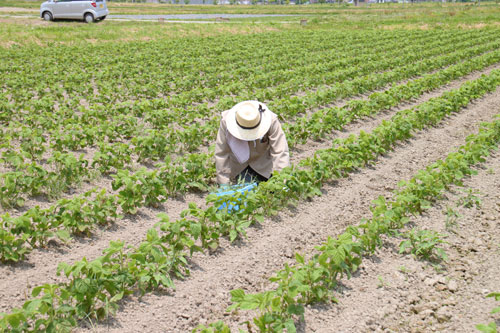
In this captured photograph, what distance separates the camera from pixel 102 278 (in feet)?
12.2

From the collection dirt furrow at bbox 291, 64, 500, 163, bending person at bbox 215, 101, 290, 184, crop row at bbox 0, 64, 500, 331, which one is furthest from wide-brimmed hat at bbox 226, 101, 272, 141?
dirt furrow at bbox 291, 64, 500, 163

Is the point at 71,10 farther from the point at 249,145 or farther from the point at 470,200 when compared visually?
the point at 470,200

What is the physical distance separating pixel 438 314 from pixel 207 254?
2.07 metres

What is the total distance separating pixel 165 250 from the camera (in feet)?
13.8

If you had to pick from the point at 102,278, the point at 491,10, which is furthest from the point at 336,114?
the point at 491,10

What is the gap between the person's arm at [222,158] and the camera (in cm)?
573

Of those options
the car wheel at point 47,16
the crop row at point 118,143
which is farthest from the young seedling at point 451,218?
the car wheel at point 47,16

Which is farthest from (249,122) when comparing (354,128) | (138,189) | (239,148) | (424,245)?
(354,128)

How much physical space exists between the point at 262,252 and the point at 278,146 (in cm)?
136

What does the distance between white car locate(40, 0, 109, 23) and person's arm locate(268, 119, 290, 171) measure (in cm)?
2482

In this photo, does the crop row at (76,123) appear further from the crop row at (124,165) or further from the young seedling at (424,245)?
the young seedling at (424,245)

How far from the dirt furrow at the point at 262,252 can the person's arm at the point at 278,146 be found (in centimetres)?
55

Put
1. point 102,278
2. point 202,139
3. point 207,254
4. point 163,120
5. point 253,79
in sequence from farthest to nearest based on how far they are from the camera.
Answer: point 253,79 → point 163,120 → point 202,139 → point 207,254 → point 102,278

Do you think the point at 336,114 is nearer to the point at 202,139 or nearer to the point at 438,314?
the point at 202,139
